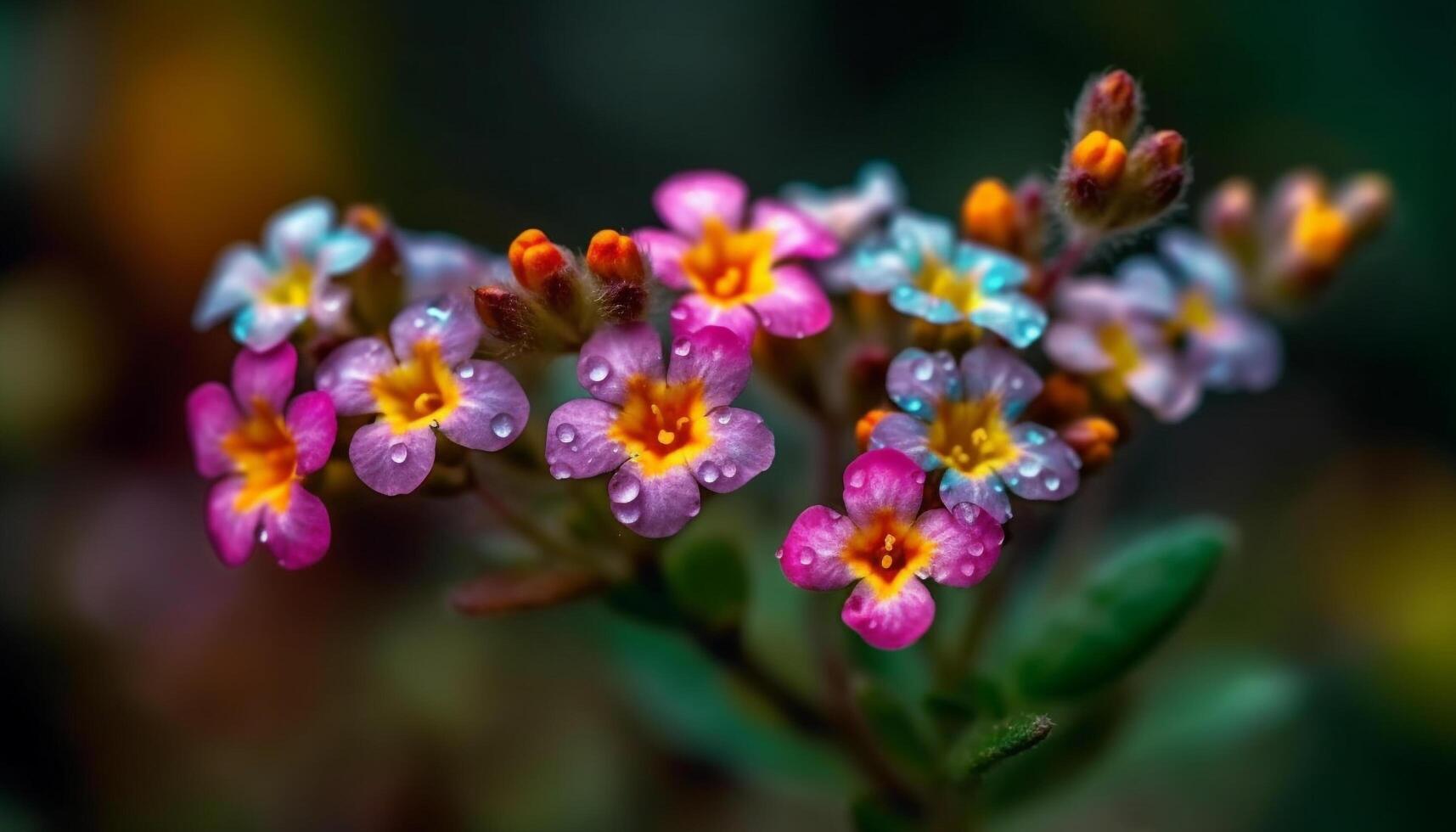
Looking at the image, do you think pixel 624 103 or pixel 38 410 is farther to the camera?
pixel 624 103

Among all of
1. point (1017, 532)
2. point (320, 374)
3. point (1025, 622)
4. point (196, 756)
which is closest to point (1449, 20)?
point (1025, 622)

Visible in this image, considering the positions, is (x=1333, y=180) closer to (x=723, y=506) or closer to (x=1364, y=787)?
(x=1364, y=787)

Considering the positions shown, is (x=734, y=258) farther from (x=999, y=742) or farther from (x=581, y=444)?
(x=999, y=742)

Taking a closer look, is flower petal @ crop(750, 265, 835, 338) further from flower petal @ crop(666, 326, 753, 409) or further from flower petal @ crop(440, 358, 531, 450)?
flower petal @ crop(440, 358, 531, 450)

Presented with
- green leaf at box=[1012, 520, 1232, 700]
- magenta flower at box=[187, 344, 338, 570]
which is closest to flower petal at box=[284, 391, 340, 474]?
magenta flower at box=[187, 344, 338, 570]

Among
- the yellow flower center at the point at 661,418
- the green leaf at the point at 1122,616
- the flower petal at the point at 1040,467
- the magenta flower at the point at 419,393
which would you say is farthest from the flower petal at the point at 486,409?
the green leaf at the point at 1122,616

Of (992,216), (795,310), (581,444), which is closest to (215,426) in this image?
(581,444)
